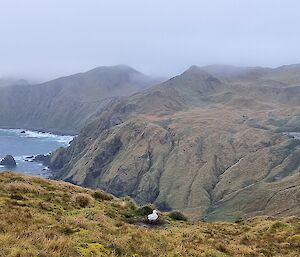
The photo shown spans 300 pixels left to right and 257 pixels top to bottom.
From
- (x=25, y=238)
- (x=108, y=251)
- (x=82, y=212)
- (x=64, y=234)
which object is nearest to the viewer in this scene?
(x=25, y=238)

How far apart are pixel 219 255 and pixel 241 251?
2.28m

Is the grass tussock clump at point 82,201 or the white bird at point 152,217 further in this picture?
the white bird at point 152,217

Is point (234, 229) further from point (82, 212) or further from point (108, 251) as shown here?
point (108, 251)

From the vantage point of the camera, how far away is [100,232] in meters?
24.8

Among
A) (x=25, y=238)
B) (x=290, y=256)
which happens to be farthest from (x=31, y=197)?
(x=290, y=256)

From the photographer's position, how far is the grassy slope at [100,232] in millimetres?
20156

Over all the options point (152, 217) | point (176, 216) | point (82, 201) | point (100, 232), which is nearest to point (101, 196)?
point (82, 201)

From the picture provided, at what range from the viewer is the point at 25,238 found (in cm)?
1967

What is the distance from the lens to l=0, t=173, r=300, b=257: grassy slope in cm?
2016

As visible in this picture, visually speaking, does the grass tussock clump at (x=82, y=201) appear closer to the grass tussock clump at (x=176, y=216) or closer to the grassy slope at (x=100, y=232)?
the grassy slope at (x=100, y=232)

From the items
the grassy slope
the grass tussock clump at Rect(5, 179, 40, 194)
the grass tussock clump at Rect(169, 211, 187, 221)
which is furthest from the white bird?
the grass tussock clump at Rect(5, 179, 40, 194)

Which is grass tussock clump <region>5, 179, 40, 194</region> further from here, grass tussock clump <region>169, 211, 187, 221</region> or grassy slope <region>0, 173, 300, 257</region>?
grass tussock clump <region>169, 211, 187, 221</region>

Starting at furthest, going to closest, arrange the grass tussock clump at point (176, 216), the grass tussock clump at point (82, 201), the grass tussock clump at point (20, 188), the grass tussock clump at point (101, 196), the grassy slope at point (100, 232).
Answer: the grass tussock clump at point (101, 196) < the grass tussock clump at point (176, 216) < the grass tussock clump at point (82, 201) < the grass tussock clump at point (20, 188) < the grassy slope at point (100, 232)

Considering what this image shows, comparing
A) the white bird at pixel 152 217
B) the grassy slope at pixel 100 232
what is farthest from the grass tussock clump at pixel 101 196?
the white bird at pixel 152 217
